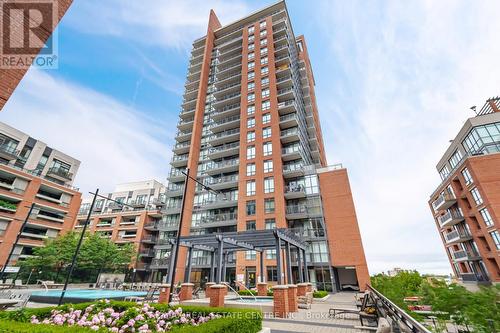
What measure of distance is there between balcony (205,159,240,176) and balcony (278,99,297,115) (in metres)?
11.9

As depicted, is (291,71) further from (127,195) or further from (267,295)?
(127,195)

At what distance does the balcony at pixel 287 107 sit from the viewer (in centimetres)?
3847

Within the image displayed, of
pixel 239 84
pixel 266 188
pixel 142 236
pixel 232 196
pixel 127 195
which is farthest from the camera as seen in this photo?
pixel 127 195

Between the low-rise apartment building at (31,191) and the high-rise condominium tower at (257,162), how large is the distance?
2033 cm

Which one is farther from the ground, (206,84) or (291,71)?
(206,84)

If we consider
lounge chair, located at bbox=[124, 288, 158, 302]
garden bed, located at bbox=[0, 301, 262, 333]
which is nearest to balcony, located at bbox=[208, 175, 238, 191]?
lounge chair, located at bbox=[124, 288, 158, 302]

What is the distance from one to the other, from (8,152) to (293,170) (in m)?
47.8

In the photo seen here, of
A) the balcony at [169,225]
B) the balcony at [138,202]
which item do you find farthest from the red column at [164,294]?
the balcony at [138,202]

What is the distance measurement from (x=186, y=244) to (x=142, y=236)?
38247mm

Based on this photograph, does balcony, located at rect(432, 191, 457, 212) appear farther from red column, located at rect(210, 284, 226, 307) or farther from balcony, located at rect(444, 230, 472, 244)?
red column, located at rect(210, 284, 226, 307)

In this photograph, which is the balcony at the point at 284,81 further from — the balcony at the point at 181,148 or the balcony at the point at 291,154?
the balcony at the point at 181,148

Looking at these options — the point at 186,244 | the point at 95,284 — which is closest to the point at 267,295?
the point at 186,244

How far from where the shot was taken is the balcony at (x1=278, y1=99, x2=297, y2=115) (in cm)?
3847

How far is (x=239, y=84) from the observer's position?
1829 inches
